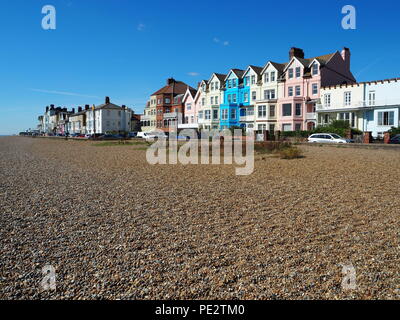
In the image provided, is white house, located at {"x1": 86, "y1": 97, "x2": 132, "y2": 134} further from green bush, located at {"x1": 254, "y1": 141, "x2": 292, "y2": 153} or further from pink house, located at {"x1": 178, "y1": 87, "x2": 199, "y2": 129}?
green bush, located at {"x1": 254, "y1": 141, "x2": 292, "y2": 153}

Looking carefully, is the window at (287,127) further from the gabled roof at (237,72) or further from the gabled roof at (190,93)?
the gabled roof at (190,93)

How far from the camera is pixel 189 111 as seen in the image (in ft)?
218

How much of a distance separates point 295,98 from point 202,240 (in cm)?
4264

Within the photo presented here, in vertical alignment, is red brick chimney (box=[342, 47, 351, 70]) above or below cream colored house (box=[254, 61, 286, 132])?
above

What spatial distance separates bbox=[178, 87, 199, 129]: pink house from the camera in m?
64.4

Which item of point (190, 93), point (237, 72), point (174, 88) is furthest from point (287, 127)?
point (174, 88)

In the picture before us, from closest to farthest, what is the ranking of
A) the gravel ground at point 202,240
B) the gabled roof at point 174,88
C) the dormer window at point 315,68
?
the gravel ground at point 202,240, the dormer window at point 315,68, the gabled roof at point 174,88

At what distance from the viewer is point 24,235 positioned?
546cm

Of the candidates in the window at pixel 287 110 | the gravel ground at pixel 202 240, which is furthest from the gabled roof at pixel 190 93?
the gravel ground at pixel 202 240

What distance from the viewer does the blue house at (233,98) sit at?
53812 mm

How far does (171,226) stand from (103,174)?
24.9ft

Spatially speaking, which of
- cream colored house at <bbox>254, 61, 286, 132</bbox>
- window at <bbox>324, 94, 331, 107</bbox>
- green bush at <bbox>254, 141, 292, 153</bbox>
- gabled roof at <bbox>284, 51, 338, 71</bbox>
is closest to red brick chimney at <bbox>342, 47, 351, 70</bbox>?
gabled roof at <bbox>284, 51, 338, 71</bbox>

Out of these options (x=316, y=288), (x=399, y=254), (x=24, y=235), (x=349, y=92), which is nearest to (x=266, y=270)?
(x=316, y=288)

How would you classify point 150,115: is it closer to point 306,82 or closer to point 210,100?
point 210,100
